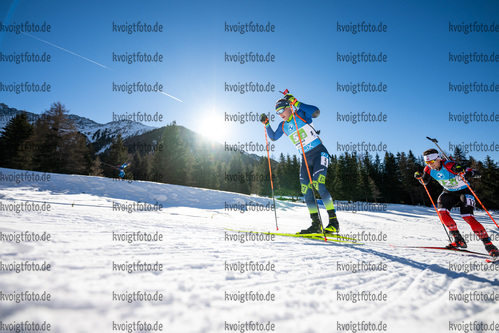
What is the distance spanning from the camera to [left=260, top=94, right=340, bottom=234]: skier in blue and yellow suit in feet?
13.3

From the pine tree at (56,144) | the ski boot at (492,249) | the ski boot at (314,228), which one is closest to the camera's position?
the ski boot at (492,249)

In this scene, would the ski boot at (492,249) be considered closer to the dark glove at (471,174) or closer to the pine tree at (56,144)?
the dark glove at (471,174)

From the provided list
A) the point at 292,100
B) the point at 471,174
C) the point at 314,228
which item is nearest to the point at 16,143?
the point at 292,100

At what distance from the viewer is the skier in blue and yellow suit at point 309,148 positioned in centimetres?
406

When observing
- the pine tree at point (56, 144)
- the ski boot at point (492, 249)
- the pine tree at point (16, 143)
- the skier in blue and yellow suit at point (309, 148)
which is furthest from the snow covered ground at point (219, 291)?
the pine tree at point (16, 143)

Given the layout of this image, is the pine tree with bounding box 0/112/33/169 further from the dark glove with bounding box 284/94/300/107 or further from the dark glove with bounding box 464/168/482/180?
the dark glove with bounding box 464/168/482/180

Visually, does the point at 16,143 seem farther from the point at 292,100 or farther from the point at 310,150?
the point at 310,150

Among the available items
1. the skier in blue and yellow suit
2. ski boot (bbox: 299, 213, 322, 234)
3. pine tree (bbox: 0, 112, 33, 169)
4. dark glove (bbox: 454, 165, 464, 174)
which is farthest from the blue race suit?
pine tree (bbox: 0, 112, 33, 169)

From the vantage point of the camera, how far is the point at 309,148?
14.3ft

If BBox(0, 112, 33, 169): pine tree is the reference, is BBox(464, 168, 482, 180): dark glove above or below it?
below

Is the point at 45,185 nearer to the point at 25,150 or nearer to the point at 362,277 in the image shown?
the point at 362,277

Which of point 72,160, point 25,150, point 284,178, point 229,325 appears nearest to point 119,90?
point 229,325

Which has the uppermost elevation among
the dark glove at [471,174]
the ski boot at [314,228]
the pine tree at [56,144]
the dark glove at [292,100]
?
the pine tree at [56,144]

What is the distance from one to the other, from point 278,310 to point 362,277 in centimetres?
94
